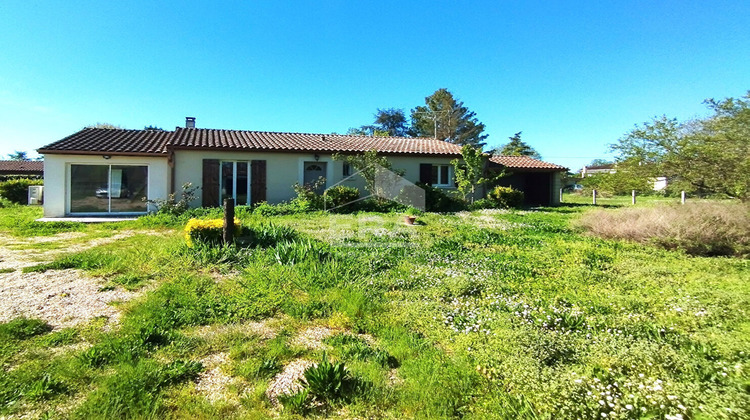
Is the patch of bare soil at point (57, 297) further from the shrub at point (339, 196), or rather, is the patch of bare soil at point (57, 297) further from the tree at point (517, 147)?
the tree at point (517, 147)

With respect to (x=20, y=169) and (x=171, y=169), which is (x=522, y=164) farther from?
(x=20, y=169)

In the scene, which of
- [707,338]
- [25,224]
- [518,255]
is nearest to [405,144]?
[518,255]

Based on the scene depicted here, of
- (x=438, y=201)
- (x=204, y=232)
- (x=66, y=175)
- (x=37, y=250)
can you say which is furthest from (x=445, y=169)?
(x=66, y=175)

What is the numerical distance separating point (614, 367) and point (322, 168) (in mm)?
14377

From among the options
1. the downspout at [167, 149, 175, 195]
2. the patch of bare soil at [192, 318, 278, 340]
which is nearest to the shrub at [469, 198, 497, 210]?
the downspout at [167, 149, 175, 195]

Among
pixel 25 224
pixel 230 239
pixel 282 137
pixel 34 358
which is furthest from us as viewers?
pixel 282 137

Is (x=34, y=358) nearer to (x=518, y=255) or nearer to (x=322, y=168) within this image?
(x=518, y=255)

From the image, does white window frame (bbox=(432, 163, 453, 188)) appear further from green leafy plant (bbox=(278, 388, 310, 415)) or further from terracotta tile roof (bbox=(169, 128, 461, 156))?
green leafy plant (bbox=(278, 388, 310, 415))

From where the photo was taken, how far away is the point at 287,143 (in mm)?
16266

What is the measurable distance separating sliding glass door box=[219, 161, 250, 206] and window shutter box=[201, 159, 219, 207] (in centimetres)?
28

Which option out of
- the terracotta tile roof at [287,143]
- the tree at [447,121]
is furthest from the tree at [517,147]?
the terracotta tile roof at [287,143]

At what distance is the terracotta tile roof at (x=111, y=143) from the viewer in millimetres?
12875

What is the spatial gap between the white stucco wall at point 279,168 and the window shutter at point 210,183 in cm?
18

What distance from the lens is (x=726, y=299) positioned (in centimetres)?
413
